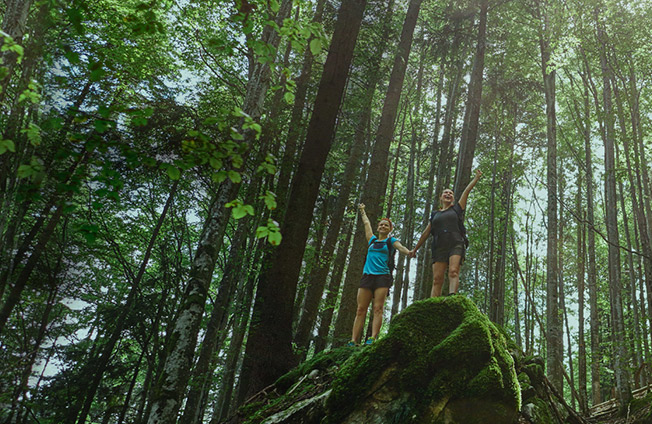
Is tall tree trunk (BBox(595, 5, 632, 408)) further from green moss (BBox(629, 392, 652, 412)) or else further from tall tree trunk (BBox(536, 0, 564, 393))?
green moss (BBox(629, 392, 652, 412))

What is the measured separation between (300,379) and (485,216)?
1601 cm

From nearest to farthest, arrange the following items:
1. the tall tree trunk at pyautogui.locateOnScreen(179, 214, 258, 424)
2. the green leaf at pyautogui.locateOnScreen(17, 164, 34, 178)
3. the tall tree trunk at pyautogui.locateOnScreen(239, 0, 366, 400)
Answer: the green leaf at pyautogui.locateOnScreen(17, 164, 34, 178) < the tall tree trunk at pyautogui.locateOnScreen(239, 0, 366, 400) < the tall tree trunk at pyautogui.locateOnScreen(179, 214, 258, 424)

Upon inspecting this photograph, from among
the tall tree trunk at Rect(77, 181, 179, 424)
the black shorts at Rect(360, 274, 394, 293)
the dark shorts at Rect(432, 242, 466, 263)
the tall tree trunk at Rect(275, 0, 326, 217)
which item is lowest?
the tall tree trunk at Rect(77, 181, 179, 424)

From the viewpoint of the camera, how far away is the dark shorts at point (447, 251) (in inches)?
251

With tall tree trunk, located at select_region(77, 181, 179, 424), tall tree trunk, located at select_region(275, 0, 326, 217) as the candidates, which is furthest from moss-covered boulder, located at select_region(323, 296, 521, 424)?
tall tree trunk, located at select_region(77, 181, 179, 424)

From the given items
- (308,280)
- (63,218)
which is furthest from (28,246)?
(308,280)

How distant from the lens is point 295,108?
9.93m

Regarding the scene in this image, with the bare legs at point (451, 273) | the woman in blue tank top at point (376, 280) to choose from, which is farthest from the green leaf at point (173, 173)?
the bare legs at point (451, 273)

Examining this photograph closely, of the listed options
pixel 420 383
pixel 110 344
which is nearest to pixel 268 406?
pixel 420 383

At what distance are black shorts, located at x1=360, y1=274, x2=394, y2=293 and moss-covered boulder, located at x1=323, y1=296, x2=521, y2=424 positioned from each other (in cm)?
195

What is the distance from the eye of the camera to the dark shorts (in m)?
6.39

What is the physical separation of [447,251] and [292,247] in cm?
254

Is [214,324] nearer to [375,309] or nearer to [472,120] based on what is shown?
[375,309]

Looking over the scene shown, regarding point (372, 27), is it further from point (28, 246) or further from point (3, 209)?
point (28, 246)
